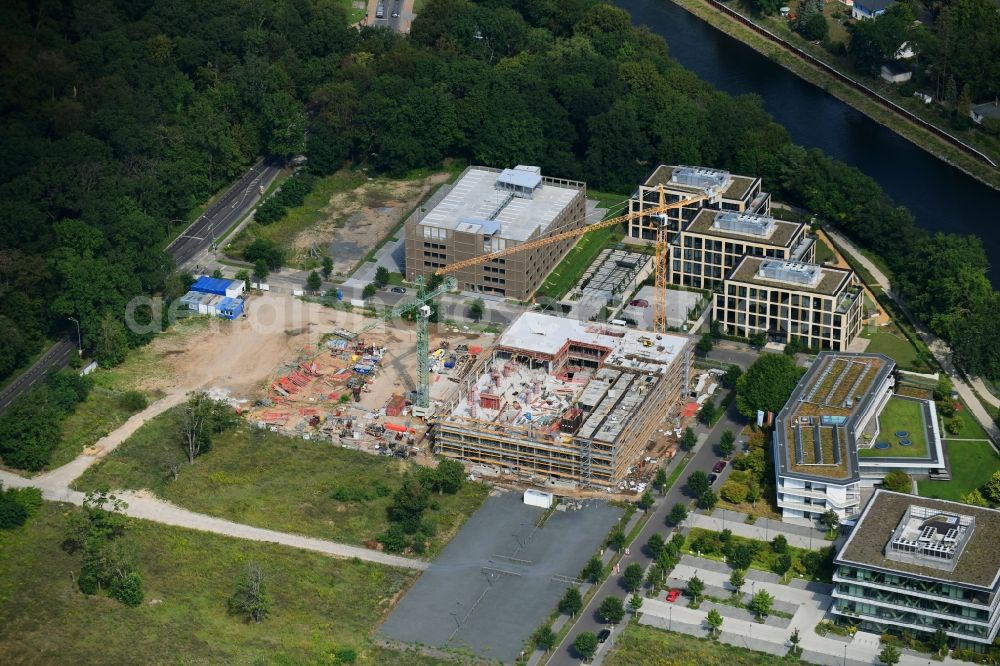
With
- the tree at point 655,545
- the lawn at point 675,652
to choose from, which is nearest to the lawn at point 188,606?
the lawn at point 675,652

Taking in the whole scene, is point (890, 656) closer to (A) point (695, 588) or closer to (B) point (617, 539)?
(A) point (695, 588)

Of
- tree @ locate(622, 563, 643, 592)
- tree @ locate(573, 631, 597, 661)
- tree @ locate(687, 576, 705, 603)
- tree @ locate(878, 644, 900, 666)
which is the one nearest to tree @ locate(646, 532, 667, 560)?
tree @ locate(622, 563, 643, 592)

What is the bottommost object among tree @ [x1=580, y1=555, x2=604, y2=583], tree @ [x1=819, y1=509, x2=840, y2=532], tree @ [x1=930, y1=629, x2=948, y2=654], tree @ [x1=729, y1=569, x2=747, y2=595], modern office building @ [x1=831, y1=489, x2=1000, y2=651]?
tree @ [x1=580, y1=555, x2=604, y2=583]

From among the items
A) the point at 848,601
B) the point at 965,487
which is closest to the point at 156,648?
the point at 848,601

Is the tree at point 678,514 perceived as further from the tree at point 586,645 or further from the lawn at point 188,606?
the lawn at point 188,606

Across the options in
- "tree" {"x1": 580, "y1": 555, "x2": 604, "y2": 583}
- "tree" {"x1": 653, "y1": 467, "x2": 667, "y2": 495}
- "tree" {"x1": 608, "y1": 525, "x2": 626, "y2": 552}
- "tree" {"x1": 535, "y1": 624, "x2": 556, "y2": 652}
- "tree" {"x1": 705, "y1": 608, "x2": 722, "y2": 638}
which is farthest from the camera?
"tree" {"x1": 653, "y1": 467, "x2": 667, "y2": 495}

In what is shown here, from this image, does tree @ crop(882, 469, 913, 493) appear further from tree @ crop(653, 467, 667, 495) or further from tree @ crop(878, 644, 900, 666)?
tree @ crop(878, 644, 900, 666)

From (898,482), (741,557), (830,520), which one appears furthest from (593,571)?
(898,482)
